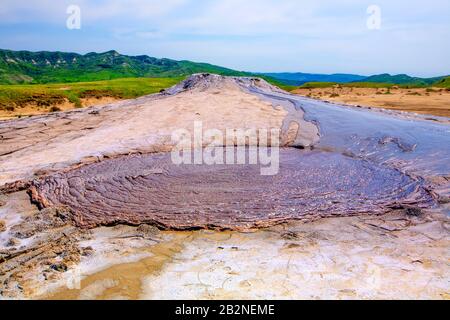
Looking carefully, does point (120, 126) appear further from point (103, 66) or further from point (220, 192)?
point (103, 66)

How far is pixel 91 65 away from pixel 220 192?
66244mm

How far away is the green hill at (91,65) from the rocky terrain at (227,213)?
45.7 metres

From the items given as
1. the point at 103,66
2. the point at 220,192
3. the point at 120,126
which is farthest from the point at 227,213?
the point at 103,66

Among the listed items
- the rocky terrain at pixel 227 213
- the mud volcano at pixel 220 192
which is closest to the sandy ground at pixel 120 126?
the rocky terrain at pixel 227 213

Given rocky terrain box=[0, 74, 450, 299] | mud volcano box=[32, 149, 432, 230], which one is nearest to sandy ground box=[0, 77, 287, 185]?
rocky terrain box=[0, 74, 450, 299]

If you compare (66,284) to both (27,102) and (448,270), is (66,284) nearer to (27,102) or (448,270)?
(448,270)

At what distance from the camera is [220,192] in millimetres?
4961

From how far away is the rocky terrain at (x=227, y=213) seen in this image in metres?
3.03

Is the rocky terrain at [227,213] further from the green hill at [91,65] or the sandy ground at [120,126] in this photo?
the green hill at [91,65]

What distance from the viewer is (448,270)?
316 cm

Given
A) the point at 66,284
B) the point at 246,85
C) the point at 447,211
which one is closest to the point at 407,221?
the point at 447,211

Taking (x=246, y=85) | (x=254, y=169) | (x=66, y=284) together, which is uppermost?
(x=246, y=85)

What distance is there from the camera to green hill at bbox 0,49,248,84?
52.9 metres

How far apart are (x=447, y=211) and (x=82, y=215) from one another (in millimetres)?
4227
